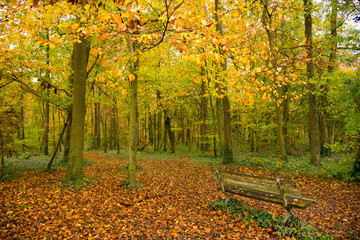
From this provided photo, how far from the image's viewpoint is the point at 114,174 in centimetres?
995

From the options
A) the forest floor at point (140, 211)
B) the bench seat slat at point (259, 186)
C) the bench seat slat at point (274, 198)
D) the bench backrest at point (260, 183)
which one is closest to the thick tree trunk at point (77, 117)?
the forest floor at point (140, 211)

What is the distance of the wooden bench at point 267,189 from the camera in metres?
4.71

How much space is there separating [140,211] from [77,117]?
4533 mm

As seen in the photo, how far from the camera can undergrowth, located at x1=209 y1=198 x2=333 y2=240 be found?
178 inches

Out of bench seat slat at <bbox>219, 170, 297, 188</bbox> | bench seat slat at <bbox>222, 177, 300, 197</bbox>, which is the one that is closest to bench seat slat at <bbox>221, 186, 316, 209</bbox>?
bench seat slat at <bbox>222, 177, 300, 197</bbox>

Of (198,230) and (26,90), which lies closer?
(198,230)

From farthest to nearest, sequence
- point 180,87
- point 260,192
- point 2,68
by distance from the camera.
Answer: point 180,87 < point 2,68 < point 260,192

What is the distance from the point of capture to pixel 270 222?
4926 mm

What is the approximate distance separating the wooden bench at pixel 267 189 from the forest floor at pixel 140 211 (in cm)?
72

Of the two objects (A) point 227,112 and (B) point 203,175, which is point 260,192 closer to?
(B) point 203,175

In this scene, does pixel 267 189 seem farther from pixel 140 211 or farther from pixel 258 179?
pixel 140 211

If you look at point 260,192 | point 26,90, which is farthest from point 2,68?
point 260,192

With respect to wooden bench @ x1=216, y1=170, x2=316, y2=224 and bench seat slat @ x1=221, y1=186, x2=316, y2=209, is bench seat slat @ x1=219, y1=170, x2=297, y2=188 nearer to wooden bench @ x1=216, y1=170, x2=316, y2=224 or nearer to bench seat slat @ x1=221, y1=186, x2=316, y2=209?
wooden bench @ x1=216, y1=170, x2=316, y2=224

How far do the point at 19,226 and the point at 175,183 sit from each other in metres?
5.66
